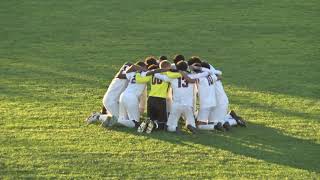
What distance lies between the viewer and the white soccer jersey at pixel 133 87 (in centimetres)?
1145

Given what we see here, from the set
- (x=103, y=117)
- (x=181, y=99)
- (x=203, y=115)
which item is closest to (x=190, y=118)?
(x=203, y=115)

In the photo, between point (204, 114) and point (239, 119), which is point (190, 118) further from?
point (239, 119)

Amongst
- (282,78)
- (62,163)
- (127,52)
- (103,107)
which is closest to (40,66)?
(127,52)

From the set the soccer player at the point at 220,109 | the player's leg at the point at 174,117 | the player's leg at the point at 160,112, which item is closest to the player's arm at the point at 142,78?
the player's leg at the point at 160,112

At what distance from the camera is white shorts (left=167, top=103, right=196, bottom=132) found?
11.1 metres

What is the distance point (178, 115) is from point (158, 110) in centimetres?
36

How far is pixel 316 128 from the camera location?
1166cm

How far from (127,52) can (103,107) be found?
6.46m

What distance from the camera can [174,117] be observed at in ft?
36.7

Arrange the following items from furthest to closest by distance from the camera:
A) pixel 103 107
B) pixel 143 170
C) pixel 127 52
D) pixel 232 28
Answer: pixel 232 28, pixel 127 52, pixel 103 107, pixel 143 170

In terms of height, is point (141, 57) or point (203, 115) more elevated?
point (141, 57)

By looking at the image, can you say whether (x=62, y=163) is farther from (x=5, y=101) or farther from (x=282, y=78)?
(x=282, y=78)

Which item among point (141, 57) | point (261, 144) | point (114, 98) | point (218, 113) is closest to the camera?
point (261, 144)

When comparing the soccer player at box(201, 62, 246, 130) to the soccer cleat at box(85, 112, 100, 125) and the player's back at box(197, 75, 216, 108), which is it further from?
the soccer cleat at box(85, 112, 100, 125)
